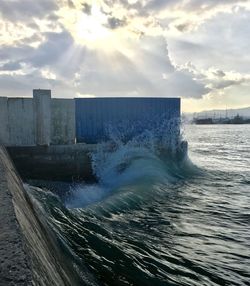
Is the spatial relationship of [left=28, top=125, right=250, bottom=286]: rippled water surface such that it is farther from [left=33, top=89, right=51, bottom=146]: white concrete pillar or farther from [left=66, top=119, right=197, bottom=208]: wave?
[left=33, top=89, right=51, bottom=146]: white concrete pillar

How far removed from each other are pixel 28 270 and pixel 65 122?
14.7 meters

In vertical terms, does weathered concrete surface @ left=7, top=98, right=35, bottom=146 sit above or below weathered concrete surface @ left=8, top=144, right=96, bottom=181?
above

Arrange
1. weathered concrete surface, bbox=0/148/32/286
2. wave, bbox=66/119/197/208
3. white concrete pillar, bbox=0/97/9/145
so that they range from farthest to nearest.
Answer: wave, bbox=66/119/197/208, white concrete pillar, bbox=0/97/9/145, weathered concrete surface, bbox=0/148/32/286

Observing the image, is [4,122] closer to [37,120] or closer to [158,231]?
[37,120]

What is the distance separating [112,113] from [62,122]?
2468 millimetres

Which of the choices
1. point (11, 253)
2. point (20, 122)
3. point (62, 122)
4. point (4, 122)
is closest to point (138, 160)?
point (62, 122)

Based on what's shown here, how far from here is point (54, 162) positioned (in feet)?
52.5

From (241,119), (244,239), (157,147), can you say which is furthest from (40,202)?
(241,119)

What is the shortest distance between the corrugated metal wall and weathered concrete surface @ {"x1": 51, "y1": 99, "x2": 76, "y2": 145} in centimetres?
51

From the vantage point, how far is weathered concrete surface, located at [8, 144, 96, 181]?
619 inches

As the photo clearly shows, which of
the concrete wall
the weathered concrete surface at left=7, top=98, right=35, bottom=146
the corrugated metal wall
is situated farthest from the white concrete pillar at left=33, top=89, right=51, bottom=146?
the corrugated metal wall

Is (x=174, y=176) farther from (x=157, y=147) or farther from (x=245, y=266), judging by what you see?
(x=245, y=266)

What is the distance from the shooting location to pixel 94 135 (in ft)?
57.2

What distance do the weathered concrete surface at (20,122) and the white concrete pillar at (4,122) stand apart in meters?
0.08
